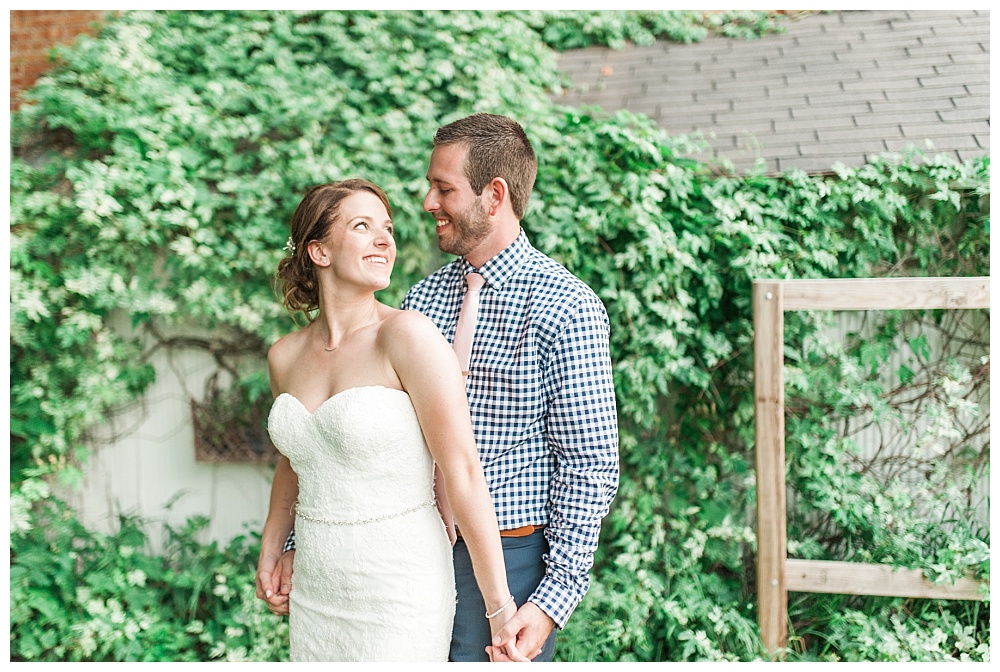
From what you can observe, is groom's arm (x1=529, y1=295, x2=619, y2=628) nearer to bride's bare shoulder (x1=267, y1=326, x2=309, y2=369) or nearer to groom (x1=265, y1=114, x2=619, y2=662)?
groom (x1=265, y1=114, x2=619, y2=662)

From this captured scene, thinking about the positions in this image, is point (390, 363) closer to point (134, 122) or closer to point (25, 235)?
point (134, 122)

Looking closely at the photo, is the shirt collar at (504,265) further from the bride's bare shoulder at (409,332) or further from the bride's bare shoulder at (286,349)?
the bride's bare shoulder at (286,349)

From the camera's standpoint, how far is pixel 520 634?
5.78 feet

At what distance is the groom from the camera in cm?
181

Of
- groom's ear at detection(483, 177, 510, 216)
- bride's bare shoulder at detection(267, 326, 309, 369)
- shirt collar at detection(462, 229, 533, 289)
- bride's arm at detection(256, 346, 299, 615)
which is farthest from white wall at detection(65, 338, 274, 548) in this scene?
groom's ear at detection(483, 177, 510, 216)

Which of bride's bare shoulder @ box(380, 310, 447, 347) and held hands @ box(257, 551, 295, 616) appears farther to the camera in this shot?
held hands @ box(257, 551, 295, 616)

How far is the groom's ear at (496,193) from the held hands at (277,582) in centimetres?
116

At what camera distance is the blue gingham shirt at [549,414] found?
181cm

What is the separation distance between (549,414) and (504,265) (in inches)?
17.6

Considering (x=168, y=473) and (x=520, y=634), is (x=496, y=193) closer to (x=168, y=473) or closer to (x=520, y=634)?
(x=520, y=634)

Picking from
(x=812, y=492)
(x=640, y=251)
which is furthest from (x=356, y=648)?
(x=812, y=492)

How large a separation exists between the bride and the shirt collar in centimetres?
30

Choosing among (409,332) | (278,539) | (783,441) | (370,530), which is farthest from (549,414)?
(783,441)

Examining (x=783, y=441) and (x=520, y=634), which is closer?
(x=520, y=634)
